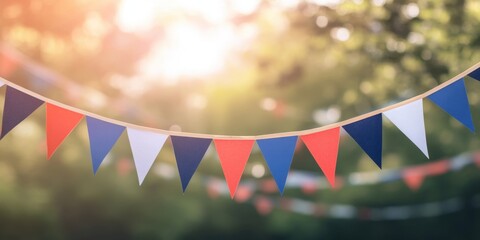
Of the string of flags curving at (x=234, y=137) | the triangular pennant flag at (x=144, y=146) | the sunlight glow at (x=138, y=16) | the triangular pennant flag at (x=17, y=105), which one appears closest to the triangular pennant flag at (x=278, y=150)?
the string of flags curving at (x=234, y=137)

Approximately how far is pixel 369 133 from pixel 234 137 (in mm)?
454

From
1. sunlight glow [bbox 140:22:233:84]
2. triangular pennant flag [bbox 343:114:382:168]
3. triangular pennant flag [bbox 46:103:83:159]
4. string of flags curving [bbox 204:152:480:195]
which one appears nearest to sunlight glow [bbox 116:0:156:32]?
sunlight glow [bbox 140:22:233:84]

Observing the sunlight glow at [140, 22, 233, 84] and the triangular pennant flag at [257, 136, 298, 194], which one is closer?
the triangular pennant flag at [257, 136, 298, 194]

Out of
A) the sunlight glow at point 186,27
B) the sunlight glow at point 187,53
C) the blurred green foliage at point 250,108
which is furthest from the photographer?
the sunlight glow at point 187,53

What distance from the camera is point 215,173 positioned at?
31.2 ft

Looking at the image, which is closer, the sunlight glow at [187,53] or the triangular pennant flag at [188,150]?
the triangular pennant flag at [188,150]

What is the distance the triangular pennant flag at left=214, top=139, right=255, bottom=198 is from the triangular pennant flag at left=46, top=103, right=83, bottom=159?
19.2 inches

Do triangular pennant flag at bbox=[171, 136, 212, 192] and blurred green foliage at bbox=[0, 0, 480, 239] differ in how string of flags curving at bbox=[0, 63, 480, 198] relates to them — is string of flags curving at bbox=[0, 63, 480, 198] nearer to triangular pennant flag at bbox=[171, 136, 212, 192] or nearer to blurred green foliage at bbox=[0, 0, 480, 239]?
triangular pennant flag at bbox=[171, 136, 212, 192]

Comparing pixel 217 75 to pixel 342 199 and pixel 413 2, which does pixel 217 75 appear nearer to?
pixel 342 199

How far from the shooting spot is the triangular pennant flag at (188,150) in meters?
2.47

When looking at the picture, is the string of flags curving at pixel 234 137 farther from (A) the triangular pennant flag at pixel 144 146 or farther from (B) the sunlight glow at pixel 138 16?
(B) the sunlight glow at pixel 138 16

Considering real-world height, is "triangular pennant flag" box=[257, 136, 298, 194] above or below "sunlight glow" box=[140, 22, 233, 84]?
below

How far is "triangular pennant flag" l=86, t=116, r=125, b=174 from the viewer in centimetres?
245

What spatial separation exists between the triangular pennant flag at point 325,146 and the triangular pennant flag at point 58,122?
775mm
